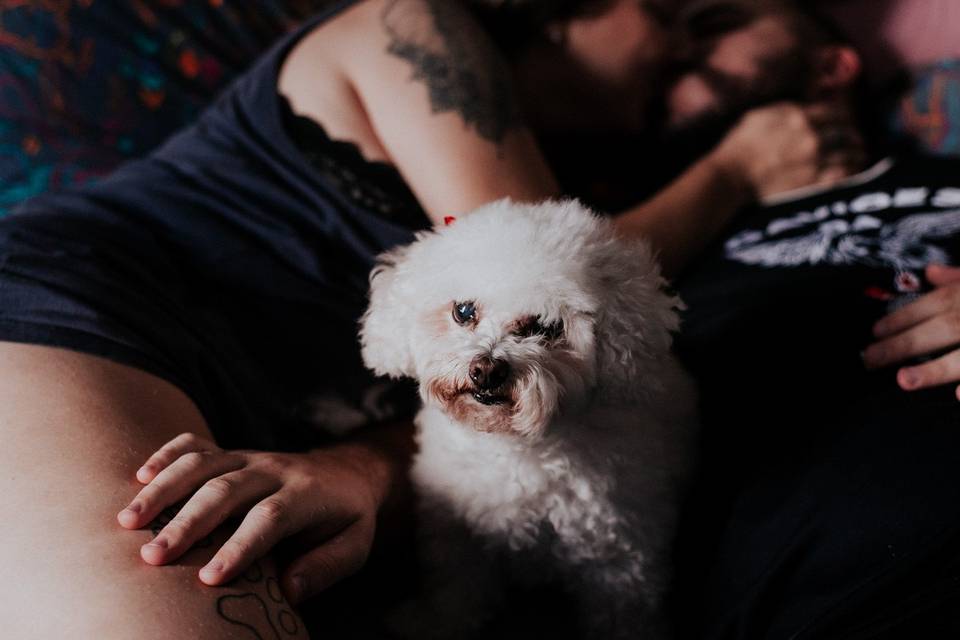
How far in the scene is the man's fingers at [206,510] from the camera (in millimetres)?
660

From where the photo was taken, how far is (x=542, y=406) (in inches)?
29.5

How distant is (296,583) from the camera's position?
75 centimetres

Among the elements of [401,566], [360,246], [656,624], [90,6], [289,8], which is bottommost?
[656,624]

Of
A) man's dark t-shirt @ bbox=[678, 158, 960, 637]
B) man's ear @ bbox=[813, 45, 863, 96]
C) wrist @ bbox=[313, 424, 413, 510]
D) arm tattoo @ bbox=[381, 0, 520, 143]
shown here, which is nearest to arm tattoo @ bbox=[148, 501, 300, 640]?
wrist @ bbox=[313, 424, 413, 510]

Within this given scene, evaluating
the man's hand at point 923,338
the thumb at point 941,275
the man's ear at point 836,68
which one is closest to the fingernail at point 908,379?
the man's hand at point 923,338

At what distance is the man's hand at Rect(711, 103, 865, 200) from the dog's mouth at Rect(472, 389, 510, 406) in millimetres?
869

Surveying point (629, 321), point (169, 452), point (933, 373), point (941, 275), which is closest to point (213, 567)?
point (169, 452)

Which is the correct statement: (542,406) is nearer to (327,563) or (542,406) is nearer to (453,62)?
(327,563)

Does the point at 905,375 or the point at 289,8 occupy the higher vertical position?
the point at 289,8

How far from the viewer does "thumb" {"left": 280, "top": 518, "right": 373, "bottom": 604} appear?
76 cm

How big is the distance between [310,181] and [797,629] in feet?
2.95

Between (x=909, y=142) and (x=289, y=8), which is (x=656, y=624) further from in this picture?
(x=289, y=8)

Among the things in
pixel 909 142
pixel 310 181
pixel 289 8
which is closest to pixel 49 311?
pixel 310 181

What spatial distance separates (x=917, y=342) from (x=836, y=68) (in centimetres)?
93
